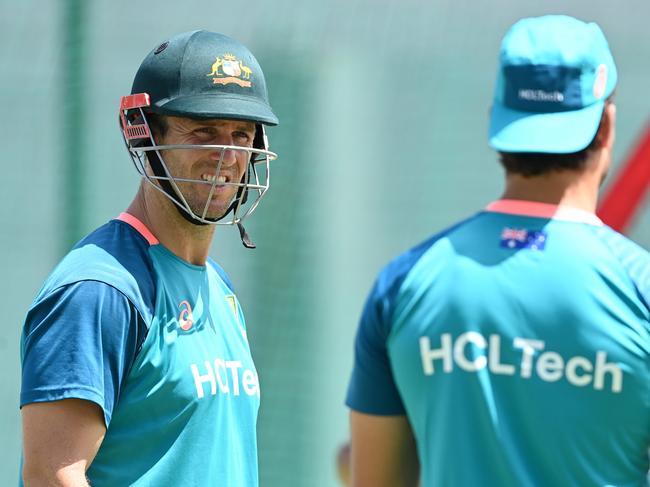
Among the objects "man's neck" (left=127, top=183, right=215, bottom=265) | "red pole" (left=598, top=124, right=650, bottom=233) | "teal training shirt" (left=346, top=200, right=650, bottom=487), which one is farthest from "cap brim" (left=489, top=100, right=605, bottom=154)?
"red pole" (left=598, top=124, right=650, bottom=233)

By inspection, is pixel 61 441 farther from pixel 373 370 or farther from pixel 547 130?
pixel 547 130

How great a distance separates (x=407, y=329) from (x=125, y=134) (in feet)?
3.68

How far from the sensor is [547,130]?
1.99m

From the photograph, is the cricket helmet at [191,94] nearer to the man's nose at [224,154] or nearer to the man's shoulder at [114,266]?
the man's nose at [224,154]

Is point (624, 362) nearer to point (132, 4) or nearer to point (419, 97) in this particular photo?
point (419, 97)

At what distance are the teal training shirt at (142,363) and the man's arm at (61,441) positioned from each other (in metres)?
0.03

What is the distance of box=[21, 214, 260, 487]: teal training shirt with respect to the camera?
7.68 ft

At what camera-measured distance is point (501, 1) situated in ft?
15.8

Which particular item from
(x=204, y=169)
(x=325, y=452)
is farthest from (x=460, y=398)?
(x=325, y=452)

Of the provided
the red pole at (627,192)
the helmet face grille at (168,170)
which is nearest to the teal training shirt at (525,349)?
the helmet face grille at (168,170)

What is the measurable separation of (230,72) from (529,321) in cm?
112

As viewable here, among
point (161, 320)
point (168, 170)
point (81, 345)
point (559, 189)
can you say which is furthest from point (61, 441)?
point (559, 189)

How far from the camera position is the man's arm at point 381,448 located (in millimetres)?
2088

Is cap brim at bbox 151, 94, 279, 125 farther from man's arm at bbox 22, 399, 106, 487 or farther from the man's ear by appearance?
the man's ear
